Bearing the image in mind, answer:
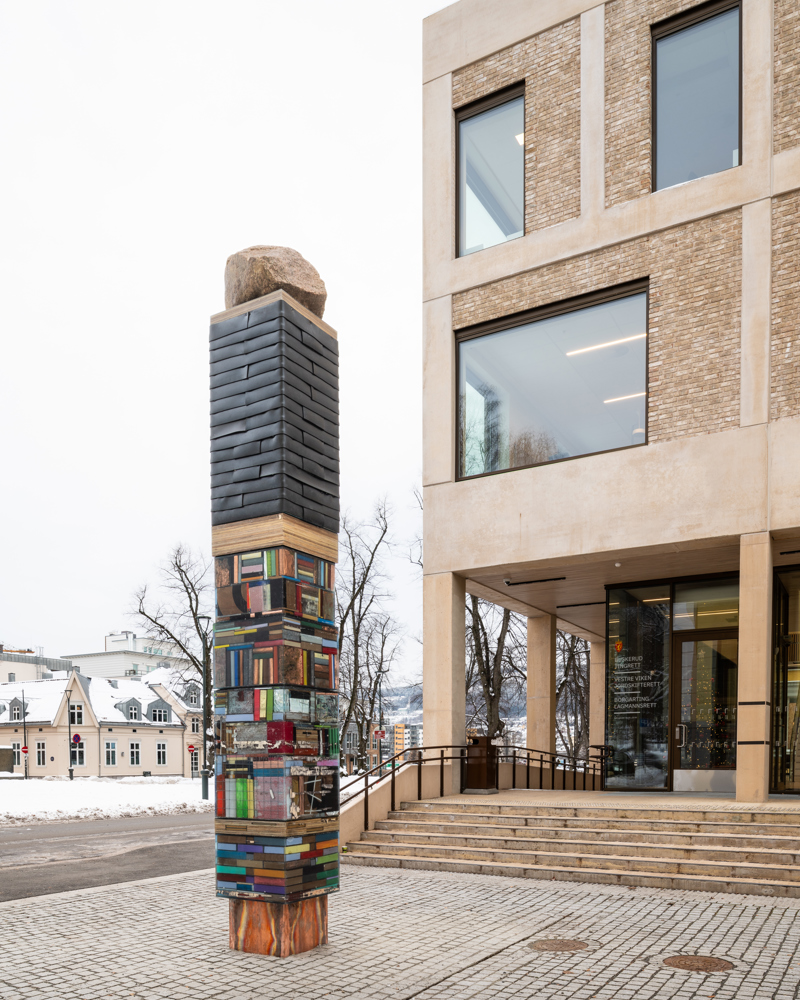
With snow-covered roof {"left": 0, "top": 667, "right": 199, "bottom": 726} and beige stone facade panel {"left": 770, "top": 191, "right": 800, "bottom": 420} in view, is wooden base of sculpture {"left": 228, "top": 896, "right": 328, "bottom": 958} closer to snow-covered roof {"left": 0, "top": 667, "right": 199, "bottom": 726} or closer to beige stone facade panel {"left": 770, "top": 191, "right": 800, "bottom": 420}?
beige stone facade panel {"left": 770, "top": 191, "right": 800, "bottom": 420}

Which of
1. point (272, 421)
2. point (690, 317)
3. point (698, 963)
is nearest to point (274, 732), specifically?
point (272, 421)

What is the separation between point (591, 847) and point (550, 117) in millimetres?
12630

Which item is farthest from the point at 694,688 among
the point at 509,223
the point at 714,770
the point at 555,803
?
the point at 509,223

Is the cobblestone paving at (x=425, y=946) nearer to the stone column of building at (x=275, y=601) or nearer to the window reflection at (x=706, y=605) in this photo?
→ the stone column of building at (x=275, y=601)

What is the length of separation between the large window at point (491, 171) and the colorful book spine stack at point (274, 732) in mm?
11419

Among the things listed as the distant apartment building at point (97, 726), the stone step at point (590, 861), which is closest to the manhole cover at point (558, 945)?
the stone step at point (590, 861)

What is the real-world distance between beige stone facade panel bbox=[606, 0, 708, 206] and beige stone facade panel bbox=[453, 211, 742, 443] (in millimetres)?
1144

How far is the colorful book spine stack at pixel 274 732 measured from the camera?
7125 mm

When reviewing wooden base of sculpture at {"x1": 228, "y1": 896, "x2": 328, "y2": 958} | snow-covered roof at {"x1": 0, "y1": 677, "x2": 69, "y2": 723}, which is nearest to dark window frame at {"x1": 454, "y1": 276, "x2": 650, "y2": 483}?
wooden base of sculpture at {"x1": 228, "y1": 896, "x2": 328, "y2": 958}

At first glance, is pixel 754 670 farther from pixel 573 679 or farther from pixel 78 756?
pixel 78 756

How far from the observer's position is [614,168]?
51.5 ft

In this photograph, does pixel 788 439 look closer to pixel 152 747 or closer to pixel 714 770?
pixel 714 770

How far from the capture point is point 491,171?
1770 centimetres

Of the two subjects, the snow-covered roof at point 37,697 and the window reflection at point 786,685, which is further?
the snow-covered roof at point 37,697
